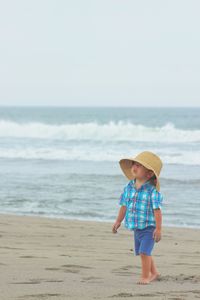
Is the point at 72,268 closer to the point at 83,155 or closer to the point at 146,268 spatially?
the point at 146,268

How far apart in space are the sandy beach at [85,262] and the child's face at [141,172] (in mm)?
831

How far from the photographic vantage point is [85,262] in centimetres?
673

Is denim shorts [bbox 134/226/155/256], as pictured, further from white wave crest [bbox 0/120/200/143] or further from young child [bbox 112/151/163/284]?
white wave crest [bbox 0/120/200/143]

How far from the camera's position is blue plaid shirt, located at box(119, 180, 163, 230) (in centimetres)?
581

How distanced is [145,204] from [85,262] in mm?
1201

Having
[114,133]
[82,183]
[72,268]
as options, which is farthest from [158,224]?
[114,133]

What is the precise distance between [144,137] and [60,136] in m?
5.28

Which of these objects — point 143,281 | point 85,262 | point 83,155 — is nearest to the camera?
point 143,281

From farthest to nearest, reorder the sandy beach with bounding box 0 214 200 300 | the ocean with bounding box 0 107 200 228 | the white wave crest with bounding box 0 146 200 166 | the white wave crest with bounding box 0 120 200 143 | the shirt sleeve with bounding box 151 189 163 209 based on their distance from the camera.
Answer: the white wave crest with bounding box 0 120 200 143, the white wave crest with bounding box 0 146 200 166, the ocean with bounding box 0 107 200 228, the shirt sleeve with bounding box 151 189 163 209, the sandy beach with bounding box 0 214 200 300

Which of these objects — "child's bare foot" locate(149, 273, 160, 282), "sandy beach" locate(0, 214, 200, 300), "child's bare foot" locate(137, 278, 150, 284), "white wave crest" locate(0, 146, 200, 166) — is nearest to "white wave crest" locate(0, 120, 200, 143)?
"white wave crest" locate(0, 146, 200, 166)

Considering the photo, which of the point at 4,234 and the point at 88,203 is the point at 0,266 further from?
the point at 88,203

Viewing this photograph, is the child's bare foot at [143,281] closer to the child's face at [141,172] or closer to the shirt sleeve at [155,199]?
the shirt sleeve at [155,199]

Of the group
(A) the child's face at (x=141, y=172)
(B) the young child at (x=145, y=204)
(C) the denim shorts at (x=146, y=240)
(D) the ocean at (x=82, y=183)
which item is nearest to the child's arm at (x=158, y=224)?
(B) the young child at (x=145, y=204)

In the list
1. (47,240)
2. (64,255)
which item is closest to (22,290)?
(64,255)
